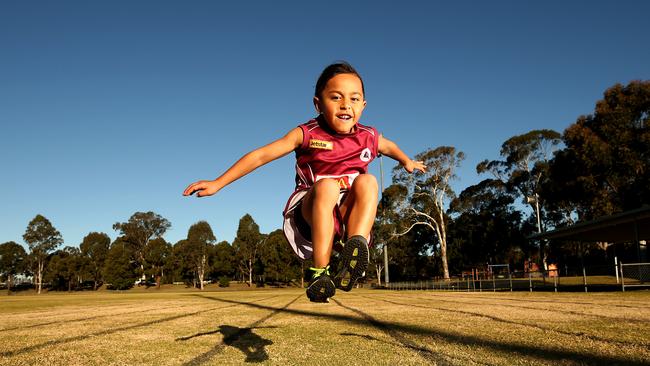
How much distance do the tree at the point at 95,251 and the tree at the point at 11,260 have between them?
9.89 metres

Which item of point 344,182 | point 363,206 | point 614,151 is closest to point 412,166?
point 344,182

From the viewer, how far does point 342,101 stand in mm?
3553

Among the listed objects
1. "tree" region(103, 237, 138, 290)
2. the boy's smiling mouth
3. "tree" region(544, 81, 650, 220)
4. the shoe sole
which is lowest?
"tree" region(103, 237, 138, 290)

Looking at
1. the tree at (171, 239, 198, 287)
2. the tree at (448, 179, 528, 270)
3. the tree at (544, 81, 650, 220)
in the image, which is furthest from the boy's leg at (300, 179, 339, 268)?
the tree at (171, 239, 198, 287)

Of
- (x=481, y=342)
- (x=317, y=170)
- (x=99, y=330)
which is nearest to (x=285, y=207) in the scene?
(x=317, y=170)

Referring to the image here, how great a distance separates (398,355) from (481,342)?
4.00ft

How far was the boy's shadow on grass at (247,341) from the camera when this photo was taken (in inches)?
186

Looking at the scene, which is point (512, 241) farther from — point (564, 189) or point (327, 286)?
point (327, 286)

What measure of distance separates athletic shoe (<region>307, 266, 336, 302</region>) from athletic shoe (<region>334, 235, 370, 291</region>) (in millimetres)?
94

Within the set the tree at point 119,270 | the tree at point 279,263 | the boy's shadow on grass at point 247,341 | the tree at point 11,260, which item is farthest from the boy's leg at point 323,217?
the tree at point 11,260

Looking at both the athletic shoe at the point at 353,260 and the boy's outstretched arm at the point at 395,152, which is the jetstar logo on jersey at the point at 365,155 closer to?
the boy's outstretched arm at the point at 395,152

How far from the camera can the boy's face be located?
3547mm

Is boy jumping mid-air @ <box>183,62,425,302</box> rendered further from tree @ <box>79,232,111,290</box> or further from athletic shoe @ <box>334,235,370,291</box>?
tree @ <box>79,232,111,290</box>

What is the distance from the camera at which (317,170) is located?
3.67 meters
